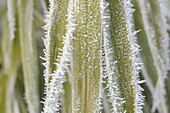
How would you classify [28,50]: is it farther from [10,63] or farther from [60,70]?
[60,70]

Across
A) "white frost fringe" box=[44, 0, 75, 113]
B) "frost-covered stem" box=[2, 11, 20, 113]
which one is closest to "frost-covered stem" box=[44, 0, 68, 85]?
"white frost fringe" box=[44, 0, 75, 113]

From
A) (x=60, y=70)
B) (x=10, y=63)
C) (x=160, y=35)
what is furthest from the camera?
(x=10, y=63)

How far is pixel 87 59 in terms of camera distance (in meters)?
0.30

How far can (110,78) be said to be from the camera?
31 centimetres

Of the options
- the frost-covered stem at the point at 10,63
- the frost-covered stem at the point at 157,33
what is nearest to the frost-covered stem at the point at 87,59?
the frost-covered stem at the point at 157,33

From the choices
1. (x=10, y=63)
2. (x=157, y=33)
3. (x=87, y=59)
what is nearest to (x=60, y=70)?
(x=87, y=59)

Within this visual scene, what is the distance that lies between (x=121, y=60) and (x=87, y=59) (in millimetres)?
35

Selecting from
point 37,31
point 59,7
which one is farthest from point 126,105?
point 37,31

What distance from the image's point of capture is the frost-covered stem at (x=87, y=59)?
0.30 metres

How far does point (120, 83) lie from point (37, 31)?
57 centimetres

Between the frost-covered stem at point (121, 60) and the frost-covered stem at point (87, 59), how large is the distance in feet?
0.04

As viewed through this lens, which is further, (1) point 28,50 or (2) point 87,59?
(1) point 28,50

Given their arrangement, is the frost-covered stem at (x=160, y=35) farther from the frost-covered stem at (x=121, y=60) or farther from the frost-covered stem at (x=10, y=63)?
the frost-covered stem at (x=10, y=63)

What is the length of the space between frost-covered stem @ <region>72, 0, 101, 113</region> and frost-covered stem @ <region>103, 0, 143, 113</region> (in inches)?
0.5
